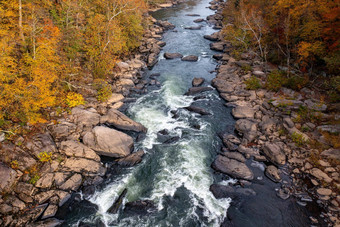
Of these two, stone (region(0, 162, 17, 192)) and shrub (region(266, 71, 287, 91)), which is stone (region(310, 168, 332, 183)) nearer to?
shrub (region(266, 71, 287, 91))

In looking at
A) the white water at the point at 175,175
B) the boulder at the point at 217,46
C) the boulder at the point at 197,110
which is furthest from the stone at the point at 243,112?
the boulder at the point at 217,46

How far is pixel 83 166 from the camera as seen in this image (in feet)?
59.1

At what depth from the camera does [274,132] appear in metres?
22.3

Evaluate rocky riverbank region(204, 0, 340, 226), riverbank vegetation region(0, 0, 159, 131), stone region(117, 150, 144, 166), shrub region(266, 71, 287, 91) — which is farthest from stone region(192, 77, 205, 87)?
stone region(117, 150, 144, 166)

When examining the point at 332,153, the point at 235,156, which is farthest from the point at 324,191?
the point at 235,156

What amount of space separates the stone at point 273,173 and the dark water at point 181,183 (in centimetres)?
48

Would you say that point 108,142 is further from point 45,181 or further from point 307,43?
point 307,43

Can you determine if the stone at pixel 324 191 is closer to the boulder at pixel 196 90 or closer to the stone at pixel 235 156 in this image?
the stone at pixel 235 156

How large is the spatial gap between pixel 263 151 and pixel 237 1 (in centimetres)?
4406

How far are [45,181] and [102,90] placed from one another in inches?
538

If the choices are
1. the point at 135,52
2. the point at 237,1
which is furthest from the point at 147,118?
the point at 237,1

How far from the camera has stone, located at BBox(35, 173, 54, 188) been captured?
634 inches

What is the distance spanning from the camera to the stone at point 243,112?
24922 millimetres

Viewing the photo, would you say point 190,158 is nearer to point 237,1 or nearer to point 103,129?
point 103,129
